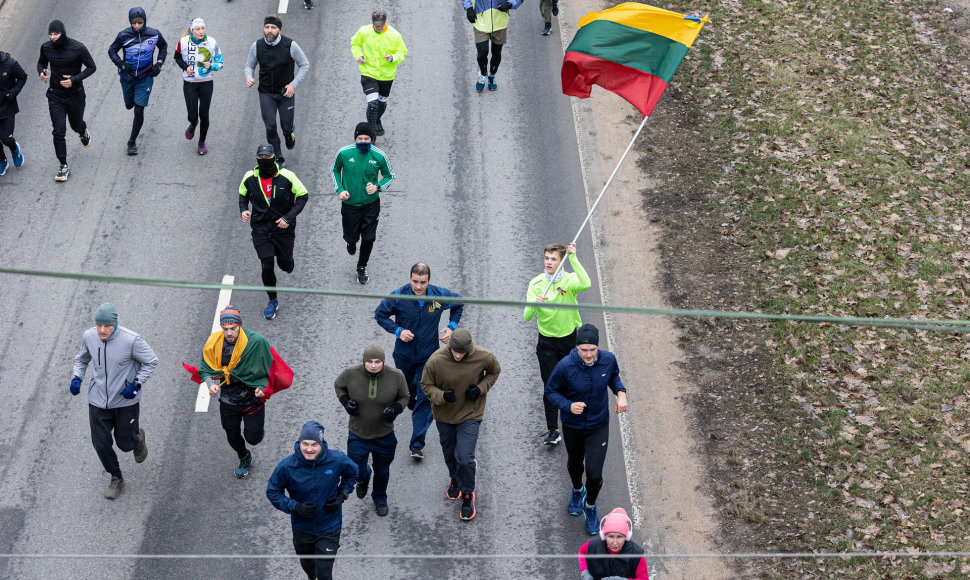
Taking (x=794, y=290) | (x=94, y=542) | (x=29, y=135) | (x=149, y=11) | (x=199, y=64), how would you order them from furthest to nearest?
(x=149, y=11) < (x=29, y=135) < (x=199, y=64) < (x=794, y=290) < (x=94, y=542)

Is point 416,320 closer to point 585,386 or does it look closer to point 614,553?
point 585,386

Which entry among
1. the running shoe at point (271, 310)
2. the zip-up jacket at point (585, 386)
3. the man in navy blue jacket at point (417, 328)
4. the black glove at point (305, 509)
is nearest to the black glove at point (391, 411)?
the man in navy blue jacket at point (417, 328)

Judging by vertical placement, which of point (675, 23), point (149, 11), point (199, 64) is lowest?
point (149, 11)

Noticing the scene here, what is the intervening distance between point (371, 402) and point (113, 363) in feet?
7.51

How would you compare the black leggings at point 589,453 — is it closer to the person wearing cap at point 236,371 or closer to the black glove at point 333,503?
the black glove at point 333,503

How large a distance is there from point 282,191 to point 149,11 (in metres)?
7.84

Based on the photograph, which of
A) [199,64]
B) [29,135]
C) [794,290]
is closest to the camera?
[794,290]

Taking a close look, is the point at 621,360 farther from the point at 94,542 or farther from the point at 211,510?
the point at 94,542

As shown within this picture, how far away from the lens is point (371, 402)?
926cm

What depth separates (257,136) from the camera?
49.4 ft

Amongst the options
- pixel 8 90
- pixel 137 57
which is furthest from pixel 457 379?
pixel 8 90

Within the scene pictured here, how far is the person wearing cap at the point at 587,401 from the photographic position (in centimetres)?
914

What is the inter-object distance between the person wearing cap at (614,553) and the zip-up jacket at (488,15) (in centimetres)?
945

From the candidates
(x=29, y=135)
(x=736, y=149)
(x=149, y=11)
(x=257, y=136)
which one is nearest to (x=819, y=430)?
(x=736, y=149)
